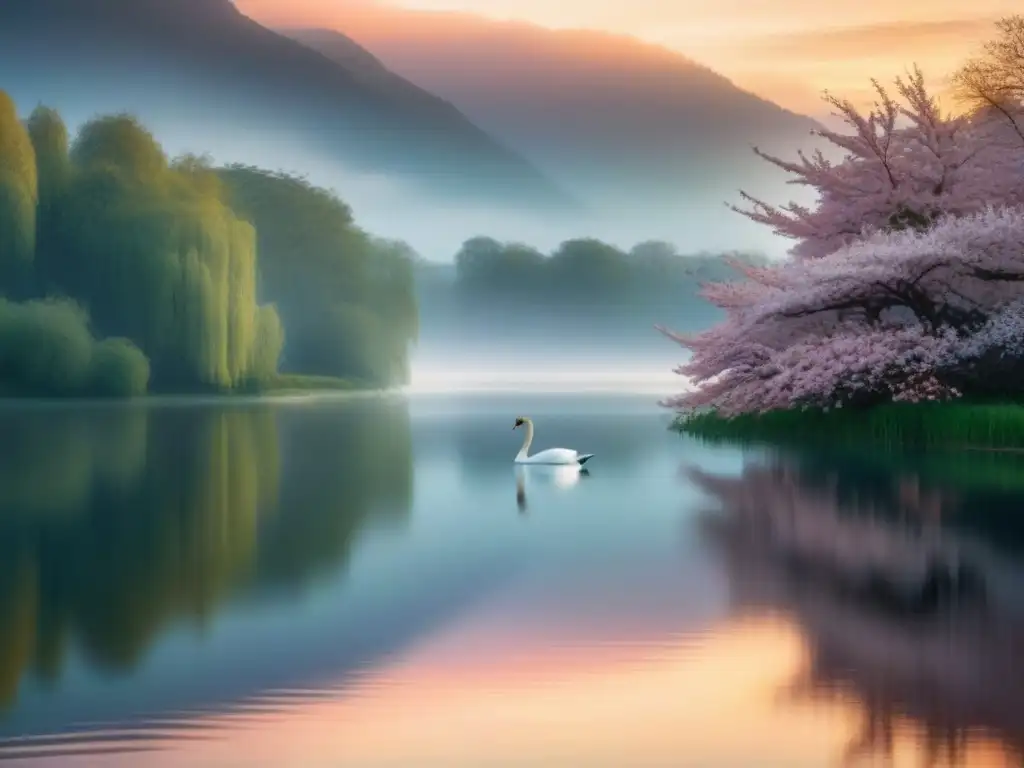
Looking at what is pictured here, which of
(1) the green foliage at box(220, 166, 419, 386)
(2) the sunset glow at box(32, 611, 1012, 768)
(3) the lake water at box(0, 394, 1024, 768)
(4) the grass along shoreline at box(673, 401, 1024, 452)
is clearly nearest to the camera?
(2) the sunset glow at box(32, 611, 1012, 768)

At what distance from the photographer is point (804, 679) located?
487 centimetres

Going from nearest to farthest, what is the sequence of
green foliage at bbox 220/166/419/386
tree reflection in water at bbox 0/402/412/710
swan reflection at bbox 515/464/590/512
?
tree reflection in water at bbox 0/402/412/710, swan reflection at bbox 515/464/590/512, green foliage at bbox 220/166/419/386

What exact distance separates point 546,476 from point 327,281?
30.0 m

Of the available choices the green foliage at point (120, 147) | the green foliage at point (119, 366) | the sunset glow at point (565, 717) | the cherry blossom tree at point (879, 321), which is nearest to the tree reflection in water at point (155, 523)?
the sunset glow at point (565, 717)

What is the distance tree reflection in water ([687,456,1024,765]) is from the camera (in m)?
4.36

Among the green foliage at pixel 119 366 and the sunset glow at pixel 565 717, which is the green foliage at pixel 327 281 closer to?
the green foliage at pixel 119 366

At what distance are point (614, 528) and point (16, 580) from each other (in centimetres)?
369

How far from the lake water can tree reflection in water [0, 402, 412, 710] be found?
0.11ft

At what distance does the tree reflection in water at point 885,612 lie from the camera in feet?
14.3

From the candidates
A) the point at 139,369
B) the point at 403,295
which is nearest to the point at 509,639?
the point at 139,369

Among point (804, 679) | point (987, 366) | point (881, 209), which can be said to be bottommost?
point (804, 679)

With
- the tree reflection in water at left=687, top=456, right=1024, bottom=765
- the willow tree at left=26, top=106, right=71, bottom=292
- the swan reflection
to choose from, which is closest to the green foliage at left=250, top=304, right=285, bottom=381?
the willow tree at left=26, top=106, right=71, bottom=292

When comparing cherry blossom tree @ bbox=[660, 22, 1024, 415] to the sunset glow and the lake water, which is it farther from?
the sunset glow

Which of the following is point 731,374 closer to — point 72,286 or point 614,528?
point 614,528
